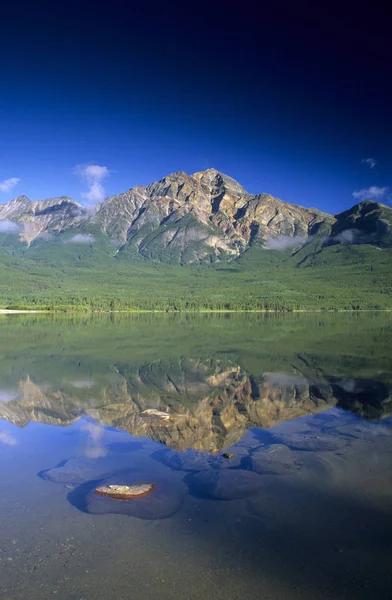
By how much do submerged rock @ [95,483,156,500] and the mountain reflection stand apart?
3.66 m

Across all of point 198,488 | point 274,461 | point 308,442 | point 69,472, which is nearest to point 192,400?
point 308,442

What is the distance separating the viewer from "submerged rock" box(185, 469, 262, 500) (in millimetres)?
12664

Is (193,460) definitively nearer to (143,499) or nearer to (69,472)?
(143,499)

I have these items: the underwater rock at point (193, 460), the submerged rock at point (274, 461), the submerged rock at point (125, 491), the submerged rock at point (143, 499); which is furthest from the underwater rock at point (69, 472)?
the submerged rock at point (274, 461)

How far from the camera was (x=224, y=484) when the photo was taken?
524 inches

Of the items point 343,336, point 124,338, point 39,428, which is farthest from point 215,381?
point 343,336

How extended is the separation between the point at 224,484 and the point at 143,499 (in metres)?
2.54

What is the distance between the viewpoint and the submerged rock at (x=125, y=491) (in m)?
12.4

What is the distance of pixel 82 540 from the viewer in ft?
33.4

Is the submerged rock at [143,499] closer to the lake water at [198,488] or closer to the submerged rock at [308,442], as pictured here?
the lake water at [198,488]

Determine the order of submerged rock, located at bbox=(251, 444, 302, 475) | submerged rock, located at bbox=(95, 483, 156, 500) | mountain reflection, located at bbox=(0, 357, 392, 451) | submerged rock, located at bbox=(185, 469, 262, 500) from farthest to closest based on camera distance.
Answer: mountain reflection, located at bbox=(0, 357, 392, 451) < submerged rock, located at bbox=(251, 444, 302, 475) < submerged rock, located at bbox=(185, 469, 262, 500) < submerged rock, located at bbox=(95, 483, 156, 500)

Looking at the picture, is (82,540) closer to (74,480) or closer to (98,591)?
(98,591)

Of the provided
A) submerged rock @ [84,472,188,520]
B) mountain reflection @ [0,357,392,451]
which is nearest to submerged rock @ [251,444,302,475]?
mountain reflection @ [0,357,392,451]

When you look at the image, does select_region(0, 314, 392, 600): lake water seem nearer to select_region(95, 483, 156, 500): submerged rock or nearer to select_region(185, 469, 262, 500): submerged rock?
select_region(185, 469, 262, 500): submerged rock
